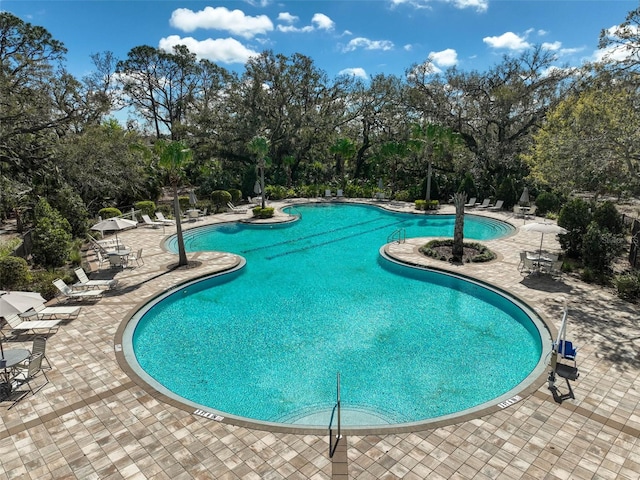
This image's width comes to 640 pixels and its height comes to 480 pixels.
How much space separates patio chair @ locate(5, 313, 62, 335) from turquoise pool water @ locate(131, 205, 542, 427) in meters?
2.11

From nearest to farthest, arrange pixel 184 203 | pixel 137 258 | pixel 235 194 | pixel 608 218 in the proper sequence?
1. pixel 608 218
2. pixel 137 258
3. pixel 184 203
4. pixel 235 194

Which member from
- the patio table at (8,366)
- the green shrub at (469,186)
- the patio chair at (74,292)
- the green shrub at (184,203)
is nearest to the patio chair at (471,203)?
the green shrub at (469,186)

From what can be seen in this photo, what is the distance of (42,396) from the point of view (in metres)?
8.10

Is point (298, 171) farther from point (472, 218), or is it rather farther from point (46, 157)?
point (46, 157)

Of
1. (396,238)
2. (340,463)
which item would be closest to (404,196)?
(396,238)

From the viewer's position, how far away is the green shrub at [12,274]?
12664 mm

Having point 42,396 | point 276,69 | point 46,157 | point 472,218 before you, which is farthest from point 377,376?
point 276,69

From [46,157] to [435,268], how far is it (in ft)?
71.3

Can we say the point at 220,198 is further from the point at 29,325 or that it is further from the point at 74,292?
the point at 29,325

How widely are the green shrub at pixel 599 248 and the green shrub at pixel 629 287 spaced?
186 cm

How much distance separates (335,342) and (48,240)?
12487 millimetres

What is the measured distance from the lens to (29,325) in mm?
10609

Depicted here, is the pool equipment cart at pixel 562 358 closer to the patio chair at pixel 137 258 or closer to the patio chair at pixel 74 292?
the patio chair at pixel 74 292

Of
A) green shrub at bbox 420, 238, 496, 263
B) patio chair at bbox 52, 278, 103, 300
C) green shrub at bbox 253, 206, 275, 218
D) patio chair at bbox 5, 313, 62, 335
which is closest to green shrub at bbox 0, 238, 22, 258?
patio chair at bbox 52, 278, 103, 300
